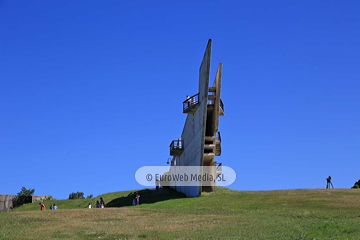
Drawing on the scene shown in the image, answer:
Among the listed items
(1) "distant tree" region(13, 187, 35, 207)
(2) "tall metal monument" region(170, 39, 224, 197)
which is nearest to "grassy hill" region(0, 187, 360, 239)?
(2) "tall metal monument" region(170, 39, 224, 197)

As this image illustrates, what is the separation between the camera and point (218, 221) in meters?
28.1

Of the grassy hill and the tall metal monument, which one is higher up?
the tall metal monument

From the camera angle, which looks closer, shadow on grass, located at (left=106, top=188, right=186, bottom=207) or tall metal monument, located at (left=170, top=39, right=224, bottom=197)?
tall metal monument, located at (left=170, top=39, right=224, bottom=197)

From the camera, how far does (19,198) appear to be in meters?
62.1

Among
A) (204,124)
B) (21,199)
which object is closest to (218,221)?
(204,124)

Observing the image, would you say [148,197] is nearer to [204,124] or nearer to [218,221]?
[204,124]

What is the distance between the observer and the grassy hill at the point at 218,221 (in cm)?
2362

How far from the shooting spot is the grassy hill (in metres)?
23.6

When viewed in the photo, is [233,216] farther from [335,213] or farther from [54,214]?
[54,214]

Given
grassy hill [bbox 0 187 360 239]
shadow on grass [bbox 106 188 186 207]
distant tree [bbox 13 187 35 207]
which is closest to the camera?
grassy hill [bbox 0 187 360 239]

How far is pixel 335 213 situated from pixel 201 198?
15119 mm

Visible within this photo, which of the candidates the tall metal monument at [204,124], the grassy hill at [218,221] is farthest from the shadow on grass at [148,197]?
the grassy hill at [218,221]

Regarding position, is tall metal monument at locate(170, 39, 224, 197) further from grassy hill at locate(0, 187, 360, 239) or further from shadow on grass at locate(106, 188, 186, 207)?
grassy hill at locate(0, 187, 360, 239)

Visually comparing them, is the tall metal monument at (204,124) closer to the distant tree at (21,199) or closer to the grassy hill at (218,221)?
the grassy hill at (218,221)
